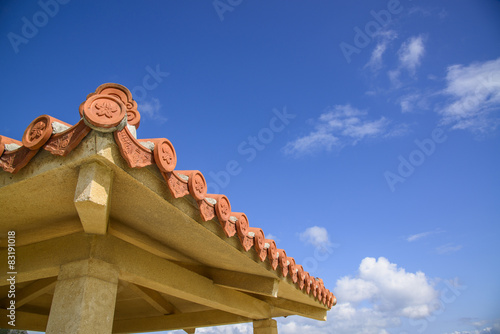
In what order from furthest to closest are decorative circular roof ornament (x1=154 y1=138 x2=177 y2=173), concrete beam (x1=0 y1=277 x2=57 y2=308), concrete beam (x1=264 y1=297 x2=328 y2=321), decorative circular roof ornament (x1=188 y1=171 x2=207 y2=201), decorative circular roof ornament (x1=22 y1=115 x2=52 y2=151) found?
concrete beam (x1=264 y1=297 x2=328 y2=321) → concrete beam (x1=0 y1=277 x2=57 y2=308) → decorative circular roof ornament (x1=188 y1=171 x2=207 y2=201) → decorative circular roof ornament (x1=154 y1=138 x2=177 y2=173) → decorative circular roof ornament (x1=22 y1=115 x2=52 y2=151)

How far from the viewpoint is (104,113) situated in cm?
240

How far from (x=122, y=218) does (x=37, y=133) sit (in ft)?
4.34

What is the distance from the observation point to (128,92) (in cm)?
269

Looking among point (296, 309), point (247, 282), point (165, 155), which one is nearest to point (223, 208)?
point (165, 155)

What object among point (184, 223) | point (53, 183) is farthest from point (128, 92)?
point (184, 223)

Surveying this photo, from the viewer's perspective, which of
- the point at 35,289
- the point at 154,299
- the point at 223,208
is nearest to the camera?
the point at 223,208

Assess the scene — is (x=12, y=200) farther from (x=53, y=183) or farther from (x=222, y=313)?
(x=222, y=313)

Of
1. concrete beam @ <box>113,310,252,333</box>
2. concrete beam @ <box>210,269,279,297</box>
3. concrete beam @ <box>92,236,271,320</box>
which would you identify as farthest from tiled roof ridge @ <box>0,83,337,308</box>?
concrete beam @ <box>113,310,252,333</box>

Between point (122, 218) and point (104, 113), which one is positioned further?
point (122, 218)

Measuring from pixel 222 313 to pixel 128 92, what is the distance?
17.4 ft

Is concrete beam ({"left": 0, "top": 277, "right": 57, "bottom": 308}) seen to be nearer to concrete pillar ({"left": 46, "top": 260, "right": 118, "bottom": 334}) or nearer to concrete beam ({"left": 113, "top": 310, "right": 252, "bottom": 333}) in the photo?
concrete pillar ({"left": 46, "top": 260, "right": 118, "bottom": 334})

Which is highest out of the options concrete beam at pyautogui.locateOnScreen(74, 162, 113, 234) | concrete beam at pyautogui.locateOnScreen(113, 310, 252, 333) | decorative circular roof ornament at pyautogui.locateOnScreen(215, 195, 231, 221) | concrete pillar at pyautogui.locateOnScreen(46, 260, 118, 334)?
decorative circular roof ornament at pyautogui.locateOnScreen(215, 195, 231, 221)

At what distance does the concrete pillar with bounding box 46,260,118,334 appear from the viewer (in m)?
2.91

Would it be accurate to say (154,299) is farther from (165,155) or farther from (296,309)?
(165,155)
